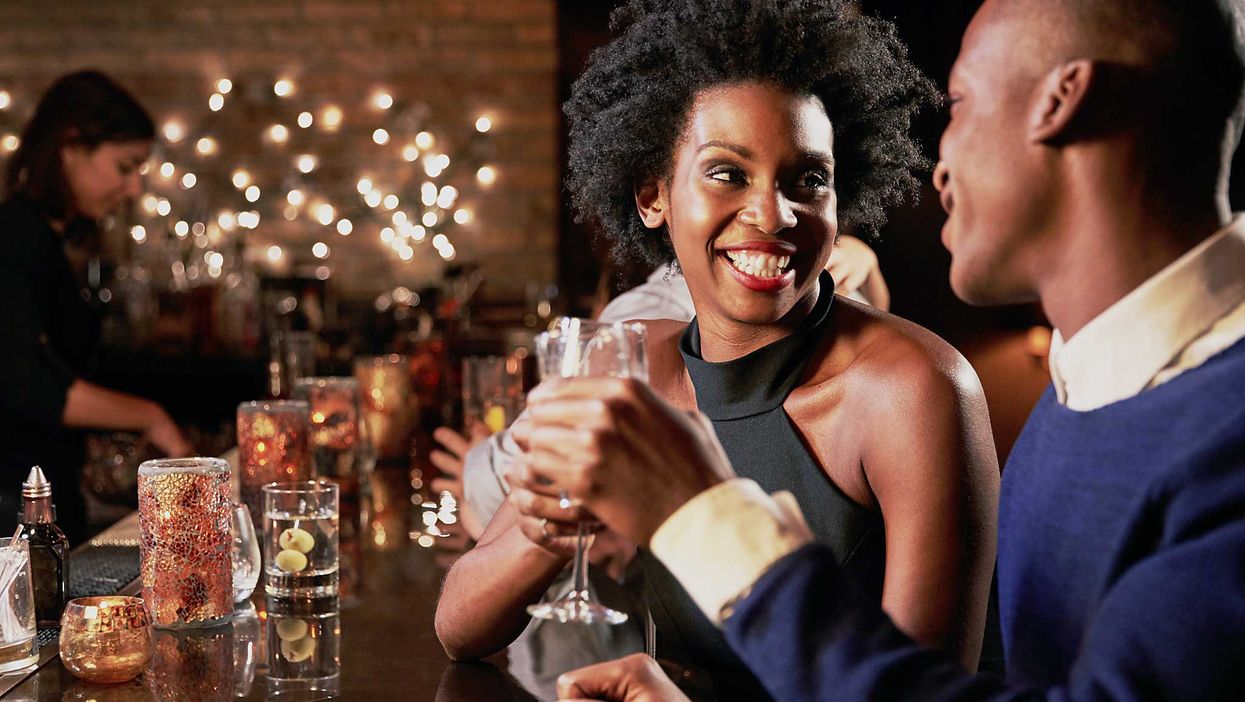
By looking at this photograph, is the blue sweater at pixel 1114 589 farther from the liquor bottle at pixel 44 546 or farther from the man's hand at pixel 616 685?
the liquor bottle at pixel 44 546

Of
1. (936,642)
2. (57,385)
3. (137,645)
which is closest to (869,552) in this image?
(936,642)

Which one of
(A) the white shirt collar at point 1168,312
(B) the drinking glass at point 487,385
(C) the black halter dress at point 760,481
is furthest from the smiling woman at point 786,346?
(B) the drinking glass at point 487,385

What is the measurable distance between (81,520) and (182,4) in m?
3.48

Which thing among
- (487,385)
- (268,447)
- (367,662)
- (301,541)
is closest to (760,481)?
(367,662)

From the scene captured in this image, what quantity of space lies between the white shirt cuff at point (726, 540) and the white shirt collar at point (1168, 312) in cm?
24

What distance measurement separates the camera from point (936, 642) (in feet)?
4.17

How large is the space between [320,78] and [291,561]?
4.97 metres

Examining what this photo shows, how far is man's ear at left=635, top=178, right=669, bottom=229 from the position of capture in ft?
5.50

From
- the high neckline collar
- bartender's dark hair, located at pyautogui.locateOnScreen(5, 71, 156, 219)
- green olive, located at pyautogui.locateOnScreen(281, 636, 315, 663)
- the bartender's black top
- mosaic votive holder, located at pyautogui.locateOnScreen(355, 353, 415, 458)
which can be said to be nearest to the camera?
green olive, located at pyautogui.locateOnScreen(281, 636, 315, 663)

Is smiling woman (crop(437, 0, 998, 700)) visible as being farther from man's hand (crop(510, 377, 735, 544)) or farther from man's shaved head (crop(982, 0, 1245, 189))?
man's shaved head (crop(982, 0, 1245, 189))

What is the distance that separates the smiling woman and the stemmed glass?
0.32ft

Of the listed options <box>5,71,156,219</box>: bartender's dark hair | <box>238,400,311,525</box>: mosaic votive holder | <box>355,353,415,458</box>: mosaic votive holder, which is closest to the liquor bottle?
<box>238,400,311,525</box>: mosaic votive holder

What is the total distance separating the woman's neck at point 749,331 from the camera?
1504 mm

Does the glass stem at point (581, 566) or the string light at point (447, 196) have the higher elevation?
the string light at point (447, 196)
